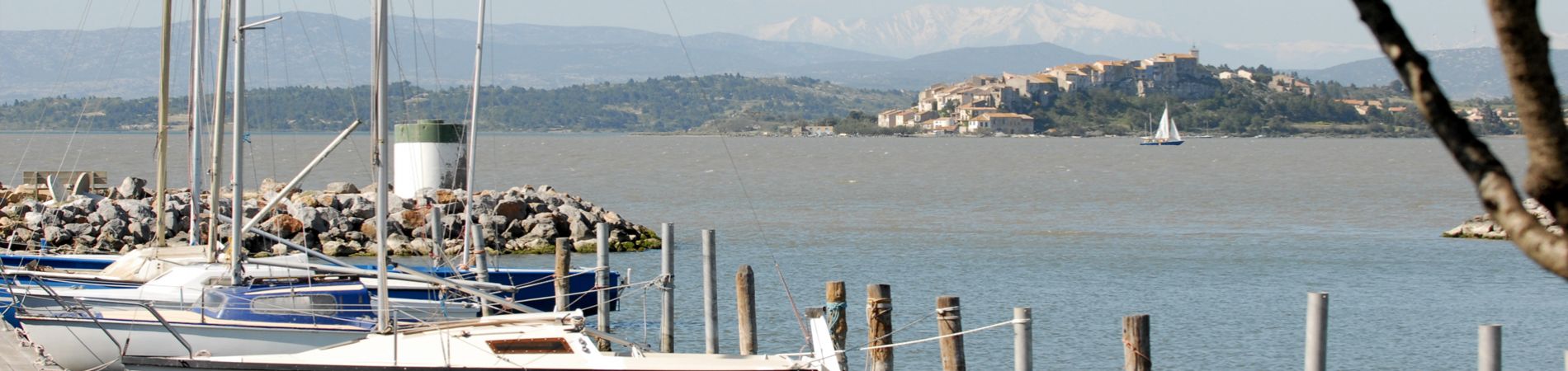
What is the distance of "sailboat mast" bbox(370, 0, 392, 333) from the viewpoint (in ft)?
49.9

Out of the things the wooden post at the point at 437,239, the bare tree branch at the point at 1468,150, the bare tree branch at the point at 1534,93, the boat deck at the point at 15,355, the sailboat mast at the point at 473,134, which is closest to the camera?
the bare tree branch at the point at 1534,93

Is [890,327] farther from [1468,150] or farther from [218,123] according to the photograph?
[1468,150]

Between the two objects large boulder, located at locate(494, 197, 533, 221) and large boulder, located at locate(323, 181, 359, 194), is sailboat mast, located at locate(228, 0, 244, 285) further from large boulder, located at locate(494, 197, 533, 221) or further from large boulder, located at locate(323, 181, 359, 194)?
large boulder, located at locate(323, 181, 359, 194)

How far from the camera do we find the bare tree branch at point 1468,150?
12.2ft

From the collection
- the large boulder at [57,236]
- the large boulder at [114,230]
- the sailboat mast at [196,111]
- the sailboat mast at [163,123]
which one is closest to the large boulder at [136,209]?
the large boulder at [114,230]

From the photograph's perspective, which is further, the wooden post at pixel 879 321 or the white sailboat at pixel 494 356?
the wooden post at pixel 879 321

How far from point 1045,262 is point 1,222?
21.1 m

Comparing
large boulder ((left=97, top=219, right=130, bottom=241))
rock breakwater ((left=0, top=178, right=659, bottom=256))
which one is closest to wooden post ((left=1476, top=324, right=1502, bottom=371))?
rock breakwater ((left=0, top=178, right=659, bottom=256))

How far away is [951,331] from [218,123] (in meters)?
9.59

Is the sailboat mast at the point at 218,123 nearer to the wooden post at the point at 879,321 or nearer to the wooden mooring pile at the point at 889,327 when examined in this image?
the wooden mooring pile at the point at 889,327

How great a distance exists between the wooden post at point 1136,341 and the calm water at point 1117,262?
7.81 metres

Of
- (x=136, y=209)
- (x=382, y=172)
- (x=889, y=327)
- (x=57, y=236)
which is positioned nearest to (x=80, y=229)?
(x=57, y=236)

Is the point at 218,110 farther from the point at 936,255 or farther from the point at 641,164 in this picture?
the point at 641,164

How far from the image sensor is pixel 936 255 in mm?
37531
